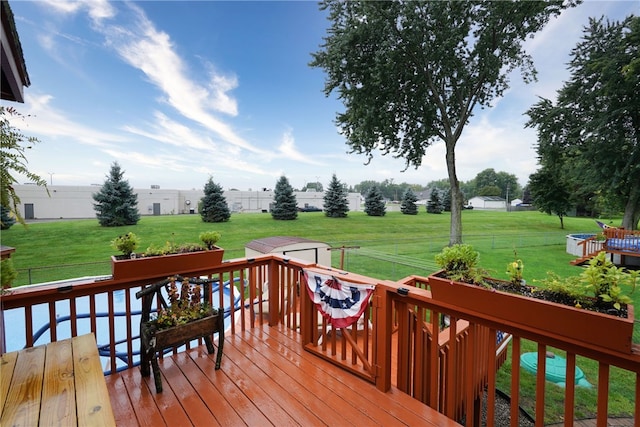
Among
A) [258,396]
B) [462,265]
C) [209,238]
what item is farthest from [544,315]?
[209,238]

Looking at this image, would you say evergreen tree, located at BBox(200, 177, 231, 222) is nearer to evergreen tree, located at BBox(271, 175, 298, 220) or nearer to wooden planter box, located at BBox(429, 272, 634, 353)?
evergreen tree, located at BBox(271, 175, 298, 220)

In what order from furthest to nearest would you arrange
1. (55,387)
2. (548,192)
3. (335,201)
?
(335,201) < (548,192) < (55,387)

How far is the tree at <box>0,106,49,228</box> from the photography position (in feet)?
5.46

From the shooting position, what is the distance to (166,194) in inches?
1177

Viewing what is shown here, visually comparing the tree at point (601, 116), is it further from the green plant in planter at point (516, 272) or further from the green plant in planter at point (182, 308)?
the green plant in planter at point (182, 308)

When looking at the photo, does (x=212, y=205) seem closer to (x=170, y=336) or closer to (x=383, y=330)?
(x=170, y=336)

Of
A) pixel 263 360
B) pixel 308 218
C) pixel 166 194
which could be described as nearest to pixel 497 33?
pixel 263 360

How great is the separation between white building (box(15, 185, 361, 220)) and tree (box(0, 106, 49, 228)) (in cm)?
1907

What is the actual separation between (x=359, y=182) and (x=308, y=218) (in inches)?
1905

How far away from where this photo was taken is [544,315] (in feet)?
4.49

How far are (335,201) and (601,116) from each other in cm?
1880

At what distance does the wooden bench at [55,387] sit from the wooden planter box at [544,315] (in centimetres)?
172

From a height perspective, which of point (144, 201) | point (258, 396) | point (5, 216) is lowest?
point (258, 396)

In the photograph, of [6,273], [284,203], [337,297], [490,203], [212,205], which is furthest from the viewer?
[490,203]
